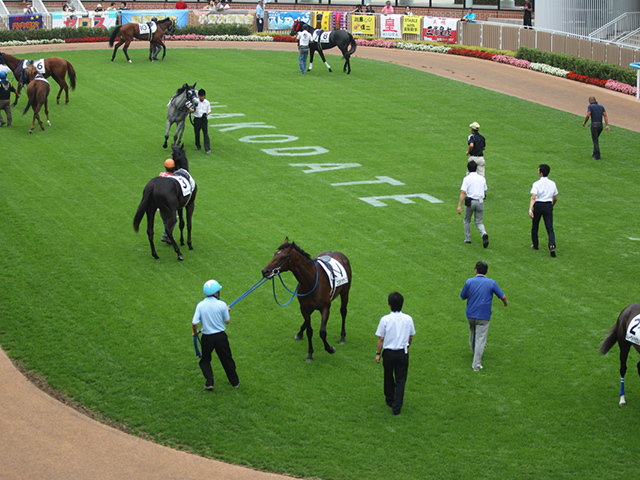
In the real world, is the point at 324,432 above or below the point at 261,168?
below

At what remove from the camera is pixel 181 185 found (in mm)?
14000

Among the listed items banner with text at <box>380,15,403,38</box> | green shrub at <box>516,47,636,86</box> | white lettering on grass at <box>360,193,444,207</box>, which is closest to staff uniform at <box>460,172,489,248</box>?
white lettering on grass at <box>360,193,444,207</box>

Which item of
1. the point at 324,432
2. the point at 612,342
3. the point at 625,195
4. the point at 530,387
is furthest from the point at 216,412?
the point at 625,195

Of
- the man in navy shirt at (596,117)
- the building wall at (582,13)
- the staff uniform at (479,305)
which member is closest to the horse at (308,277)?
the staff uniform at (479,305)

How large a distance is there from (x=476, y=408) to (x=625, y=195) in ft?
36.3

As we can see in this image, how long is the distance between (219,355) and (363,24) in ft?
119

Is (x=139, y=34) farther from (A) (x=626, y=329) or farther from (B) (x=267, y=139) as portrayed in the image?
(A) (x=626, y=329)

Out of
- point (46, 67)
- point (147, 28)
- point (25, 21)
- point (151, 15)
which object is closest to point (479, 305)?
point (46, 67)

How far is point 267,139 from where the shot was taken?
912 inches

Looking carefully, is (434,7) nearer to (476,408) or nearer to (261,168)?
(261,168)

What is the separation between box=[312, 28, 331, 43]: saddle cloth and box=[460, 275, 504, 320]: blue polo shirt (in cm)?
2319

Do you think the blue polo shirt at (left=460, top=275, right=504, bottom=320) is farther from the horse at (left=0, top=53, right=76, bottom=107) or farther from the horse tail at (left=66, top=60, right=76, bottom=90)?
the horse tail at (left=66, top=60, right=76, bottom=90)

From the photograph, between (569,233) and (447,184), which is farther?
(447,184)

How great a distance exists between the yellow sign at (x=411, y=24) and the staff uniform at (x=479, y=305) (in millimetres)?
33629
